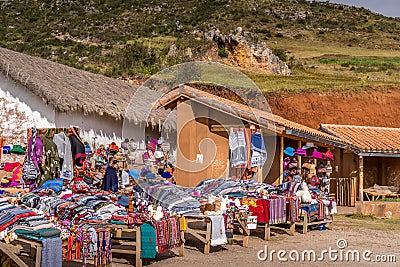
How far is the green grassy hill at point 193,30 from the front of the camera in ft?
147

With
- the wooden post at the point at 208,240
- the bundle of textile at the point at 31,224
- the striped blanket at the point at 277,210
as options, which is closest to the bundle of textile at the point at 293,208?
the striped blanket at the point at 277,210

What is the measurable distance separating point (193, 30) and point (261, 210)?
50.4 m

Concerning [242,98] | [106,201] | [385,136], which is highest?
[242,98]

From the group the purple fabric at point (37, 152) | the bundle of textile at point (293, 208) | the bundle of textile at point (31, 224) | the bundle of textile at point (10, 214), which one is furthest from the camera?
the bundle of textile at point (293, 208)

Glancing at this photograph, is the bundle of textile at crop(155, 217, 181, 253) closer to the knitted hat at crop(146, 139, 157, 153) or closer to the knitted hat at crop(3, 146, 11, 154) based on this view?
the knitted hat at crop(3, 146, 11, 154)

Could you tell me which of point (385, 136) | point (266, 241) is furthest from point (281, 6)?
point (266, 241)

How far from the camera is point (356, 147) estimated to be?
17344mm

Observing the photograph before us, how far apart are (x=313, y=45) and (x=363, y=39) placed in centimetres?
626

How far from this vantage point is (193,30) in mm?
59812

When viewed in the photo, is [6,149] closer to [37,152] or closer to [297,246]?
[37,152]

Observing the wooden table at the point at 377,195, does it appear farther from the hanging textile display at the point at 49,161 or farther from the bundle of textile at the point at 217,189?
the hanging textile display at the point at 49,161

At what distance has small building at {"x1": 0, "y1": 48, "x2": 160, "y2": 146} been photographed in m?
14.3

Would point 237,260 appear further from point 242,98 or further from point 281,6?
point 281,6

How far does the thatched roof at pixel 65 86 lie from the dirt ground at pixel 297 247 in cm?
521
